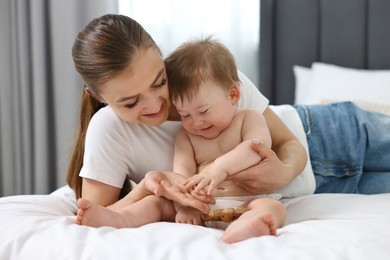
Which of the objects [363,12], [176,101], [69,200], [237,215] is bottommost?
[69,200]

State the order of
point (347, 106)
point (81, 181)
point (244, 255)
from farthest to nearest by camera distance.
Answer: point (347, 106), point (81, 181), point (244, 255)

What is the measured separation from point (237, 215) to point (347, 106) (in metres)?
0.93

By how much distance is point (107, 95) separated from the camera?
1.55 metres

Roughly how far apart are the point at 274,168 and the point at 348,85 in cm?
135

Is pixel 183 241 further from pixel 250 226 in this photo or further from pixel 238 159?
pixel 238 159

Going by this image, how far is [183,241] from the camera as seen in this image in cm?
120

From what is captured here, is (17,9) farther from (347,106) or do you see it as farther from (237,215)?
(237,215)

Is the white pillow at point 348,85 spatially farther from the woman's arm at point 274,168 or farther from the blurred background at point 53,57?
the woman's arm at point 274,168

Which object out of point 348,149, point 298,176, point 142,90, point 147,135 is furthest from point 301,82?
point 142,90

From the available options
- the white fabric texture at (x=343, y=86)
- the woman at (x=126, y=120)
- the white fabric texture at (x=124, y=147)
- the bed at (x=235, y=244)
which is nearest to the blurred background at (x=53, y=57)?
the white fabric texture at (x=343, y=86)

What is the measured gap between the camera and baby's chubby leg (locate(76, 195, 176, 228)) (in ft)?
4.48

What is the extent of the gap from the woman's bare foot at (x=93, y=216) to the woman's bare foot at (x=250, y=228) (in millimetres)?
276

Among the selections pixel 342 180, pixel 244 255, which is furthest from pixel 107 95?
pixel 342 180

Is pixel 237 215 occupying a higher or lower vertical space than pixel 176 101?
lower
